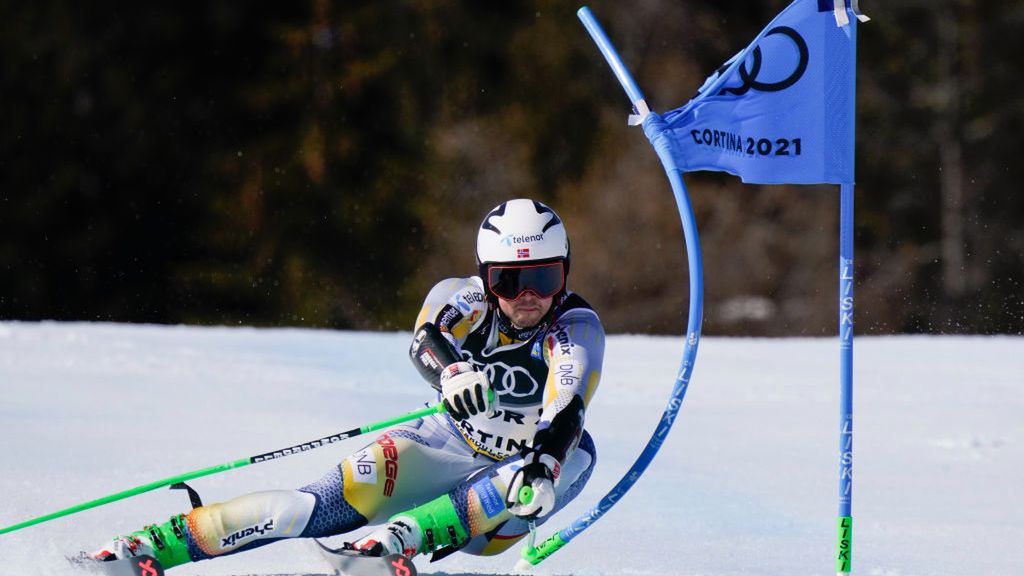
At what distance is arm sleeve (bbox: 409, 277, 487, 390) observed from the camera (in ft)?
16.1

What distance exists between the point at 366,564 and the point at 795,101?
2224 millimetres

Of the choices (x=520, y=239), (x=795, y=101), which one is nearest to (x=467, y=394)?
(x=520, y=239)

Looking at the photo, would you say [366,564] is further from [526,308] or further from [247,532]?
[526,308]

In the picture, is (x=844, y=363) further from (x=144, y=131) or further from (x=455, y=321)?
(x=144, y=131)

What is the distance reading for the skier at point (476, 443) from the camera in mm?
4676

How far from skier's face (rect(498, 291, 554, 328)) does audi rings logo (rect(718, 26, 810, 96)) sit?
3.53 ft

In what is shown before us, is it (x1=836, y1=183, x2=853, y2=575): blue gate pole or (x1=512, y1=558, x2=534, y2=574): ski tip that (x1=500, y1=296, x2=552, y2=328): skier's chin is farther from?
(x1=836, y1=183, x2=853, y2=575): blue gate pole

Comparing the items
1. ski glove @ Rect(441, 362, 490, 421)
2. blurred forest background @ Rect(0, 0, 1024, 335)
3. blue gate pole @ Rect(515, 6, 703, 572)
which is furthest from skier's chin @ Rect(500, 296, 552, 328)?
blurred forest background @ Rect(0, 0, 1024, 335)

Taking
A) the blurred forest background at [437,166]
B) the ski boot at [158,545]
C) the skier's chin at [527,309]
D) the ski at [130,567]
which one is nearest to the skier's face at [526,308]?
the skier's chin at [527,309]

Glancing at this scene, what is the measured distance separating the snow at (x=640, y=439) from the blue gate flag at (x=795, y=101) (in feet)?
5.40

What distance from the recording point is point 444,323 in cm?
505

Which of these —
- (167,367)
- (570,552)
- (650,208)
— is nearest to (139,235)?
(650,208)

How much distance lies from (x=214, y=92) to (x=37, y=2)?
3649 millimetres

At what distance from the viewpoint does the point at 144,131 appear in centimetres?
2684
